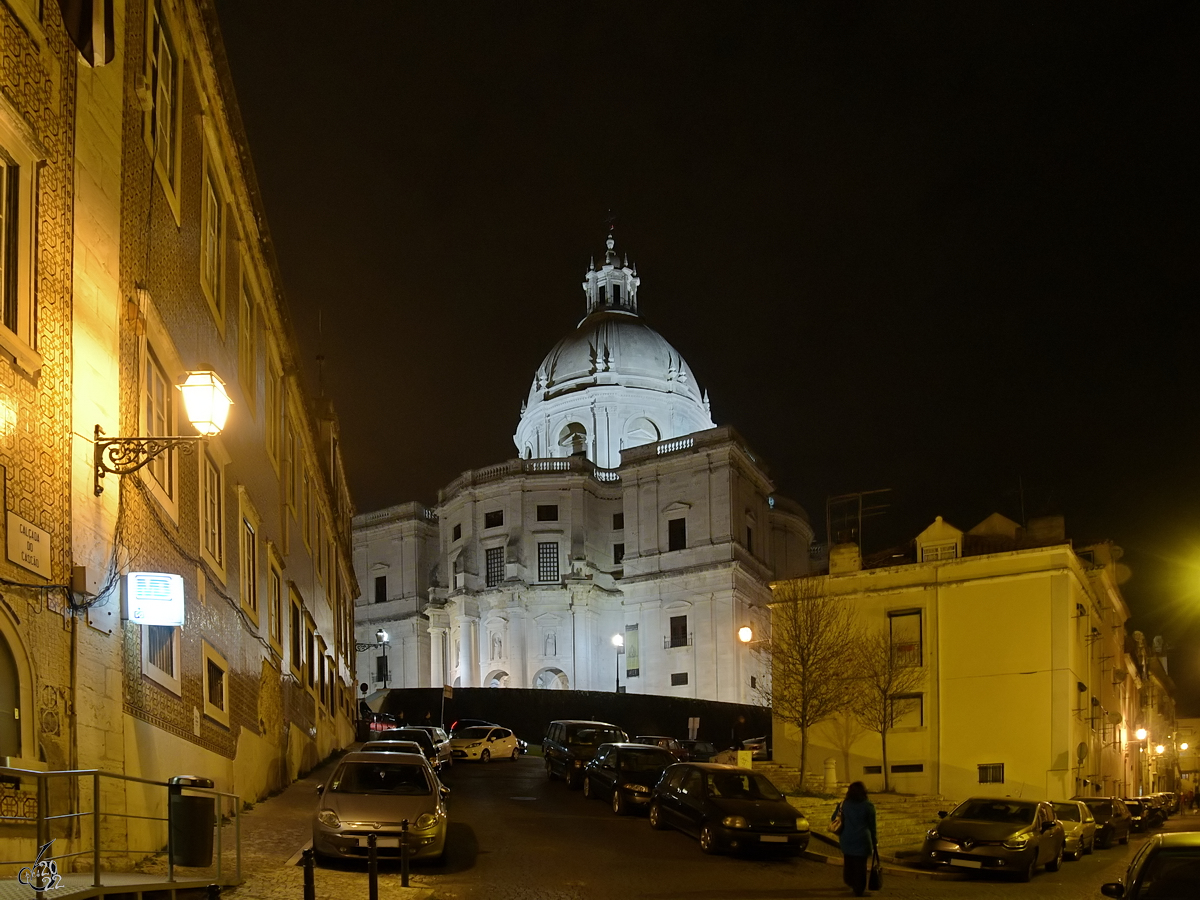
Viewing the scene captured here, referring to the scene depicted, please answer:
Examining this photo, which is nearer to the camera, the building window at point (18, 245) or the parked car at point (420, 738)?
the building window at point (18, 245)

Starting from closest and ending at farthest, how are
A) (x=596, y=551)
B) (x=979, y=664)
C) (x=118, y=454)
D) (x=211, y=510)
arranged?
(x=118, y=454), (x=211, y=510), (x=979, y=664), (x=596, y=551)

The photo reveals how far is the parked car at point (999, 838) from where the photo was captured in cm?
2053

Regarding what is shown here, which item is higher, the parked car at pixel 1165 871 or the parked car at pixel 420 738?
the parked car at pixel 1165 871

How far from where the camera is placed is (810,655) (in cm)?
3688

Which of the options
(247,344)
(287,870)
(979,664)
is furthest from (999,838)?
(979,664)

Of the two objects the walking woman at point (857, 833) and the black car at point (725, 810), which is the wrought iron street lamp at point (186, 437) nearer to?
the walking woman at point (857, 833)

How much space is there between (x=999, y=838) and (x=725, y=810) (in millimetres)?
4177

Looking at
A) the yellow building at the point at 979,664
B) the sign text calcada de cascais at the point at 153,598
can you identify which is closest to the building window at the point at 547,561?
the yellow building at the point at 979,664

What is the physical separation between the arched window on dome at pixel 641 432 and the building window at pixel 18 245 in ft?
273

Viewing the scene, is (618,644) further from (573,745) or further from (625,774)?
(625,774)

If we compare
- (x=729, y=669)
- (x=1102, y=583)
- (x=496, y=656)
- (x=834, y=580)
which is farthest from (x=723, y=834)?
(x=496, y=656)

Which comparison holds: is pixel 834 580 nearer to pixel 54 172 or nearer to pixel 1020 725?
pixel 1020 725

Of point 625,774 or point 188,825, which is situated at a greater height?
point 188,825

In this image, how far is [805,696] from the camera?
36.1 metres
